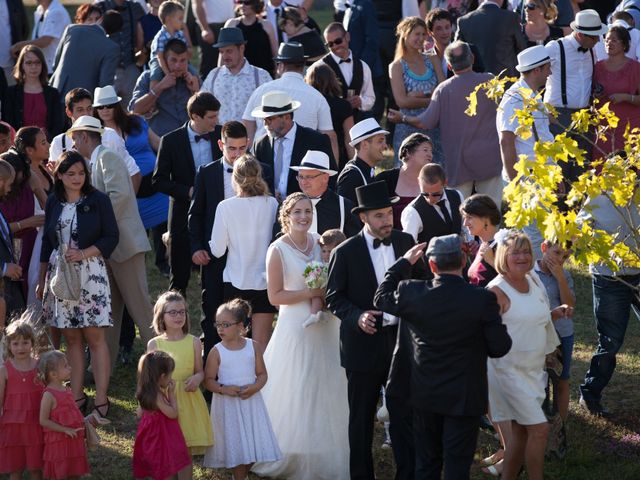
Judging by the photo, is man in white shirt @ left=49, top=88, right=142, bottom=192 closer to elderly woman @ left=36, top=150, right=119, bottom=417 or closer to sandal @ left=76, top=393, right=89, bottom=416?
elderly woman @ left=36, top=150, right=119, bottom=417

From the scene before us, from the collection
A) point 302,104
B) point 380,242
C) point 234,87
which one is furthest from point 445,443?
point 234,87

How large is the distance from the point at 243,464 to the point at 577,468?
7.94ft

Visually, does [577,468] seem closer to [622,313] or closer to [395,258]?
[622,313]

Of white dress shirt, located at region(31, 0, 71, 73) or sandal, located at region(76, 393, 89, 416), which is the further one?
white dress shirt, located at region(31, 0, 71, 73)

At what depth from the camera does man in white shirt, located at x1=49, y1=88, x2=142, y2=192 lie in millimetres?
10368

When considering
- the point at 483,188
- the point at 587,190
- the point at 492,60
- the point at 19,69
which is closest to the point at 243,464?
the point at 587,190

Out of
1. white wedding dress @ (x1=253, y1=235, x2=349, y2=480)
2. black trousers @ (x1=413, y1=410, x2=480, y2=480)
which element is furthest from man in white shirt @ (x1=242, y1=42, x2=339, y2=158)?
black trousers @ (x1=413, y1=410, x2=480, y2=480)

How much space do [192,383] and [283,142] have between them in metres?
2.69

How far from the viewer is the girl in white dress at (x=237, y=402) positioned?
8.02 m

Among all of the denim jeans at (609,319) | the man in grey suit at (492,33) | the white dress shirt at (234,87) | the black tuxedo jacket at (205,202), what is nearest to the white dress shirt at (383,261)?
the black tuxedo jacket at (205,202)

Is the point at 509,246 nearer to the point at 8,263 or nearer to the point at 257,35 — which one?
the point at 8,263

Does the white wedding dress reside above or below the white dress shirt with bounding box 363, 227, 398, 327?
below

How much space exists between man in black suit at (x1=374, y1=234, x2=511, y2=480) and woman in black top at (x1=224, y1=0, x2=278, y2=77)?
7888 millimetres

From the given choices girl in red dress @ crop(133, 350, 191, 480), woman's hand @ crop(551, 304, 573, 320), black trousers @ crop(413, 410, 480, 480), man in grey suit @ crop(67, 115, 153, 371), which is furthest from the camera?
man in grey suit @ crop(67, 115, 153, 371)
